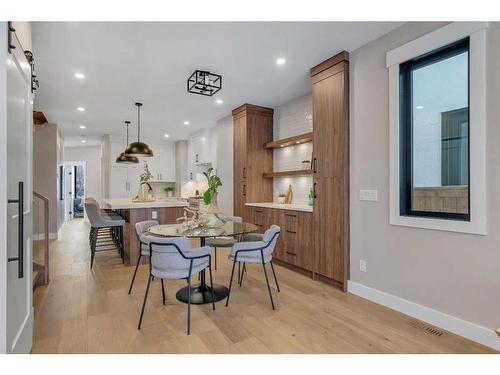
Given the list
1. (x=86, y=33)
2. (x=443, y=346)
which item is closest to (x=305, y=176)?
(x=443, y=346)

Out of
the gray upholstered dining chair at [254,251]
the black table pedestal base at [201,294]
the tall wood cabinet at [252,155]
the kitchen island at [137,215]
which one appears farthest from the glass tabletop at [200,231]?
the tall wood cabinet at [252,155]

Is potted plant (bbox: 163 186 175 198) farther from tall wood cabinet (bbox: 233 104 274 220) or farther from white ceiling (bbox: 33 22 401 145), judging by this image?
tall wood cabinet (bbox: 233 104 274 220)

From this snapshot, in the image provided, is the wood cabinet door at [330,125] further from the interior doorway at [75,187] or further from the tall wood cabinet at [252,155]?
the interior doorway at [75,187]

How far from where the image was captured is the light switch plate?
282cm

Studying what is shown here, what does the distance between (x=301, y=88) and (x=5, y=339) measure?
410 centimetres

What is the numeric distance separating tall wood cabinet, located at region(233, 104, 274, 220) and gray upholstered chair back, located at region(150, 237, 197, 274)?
2.61 metres

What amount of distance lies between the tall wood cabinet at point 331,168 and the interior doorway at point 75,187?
30.9 ft

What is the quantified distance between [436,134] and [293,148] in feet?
8.03

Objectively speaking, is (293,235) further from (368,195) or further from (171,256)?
(171,256)

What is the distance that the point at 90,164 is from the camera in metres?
10.0

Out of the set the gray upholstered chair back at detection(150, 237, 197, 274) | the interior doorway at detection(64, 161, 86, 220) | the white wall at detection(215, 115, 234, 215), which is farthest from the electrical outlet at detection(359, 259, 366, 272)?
the interior doorway at detection(64, 161, 86, 220)

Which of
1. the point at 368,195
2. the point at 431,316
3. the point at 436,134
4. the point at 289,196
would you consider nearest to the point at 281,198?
the point at 289,196

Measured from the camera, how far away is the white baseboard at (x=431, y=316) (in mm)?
2021

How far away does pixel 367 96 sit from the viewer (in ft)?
9.50
